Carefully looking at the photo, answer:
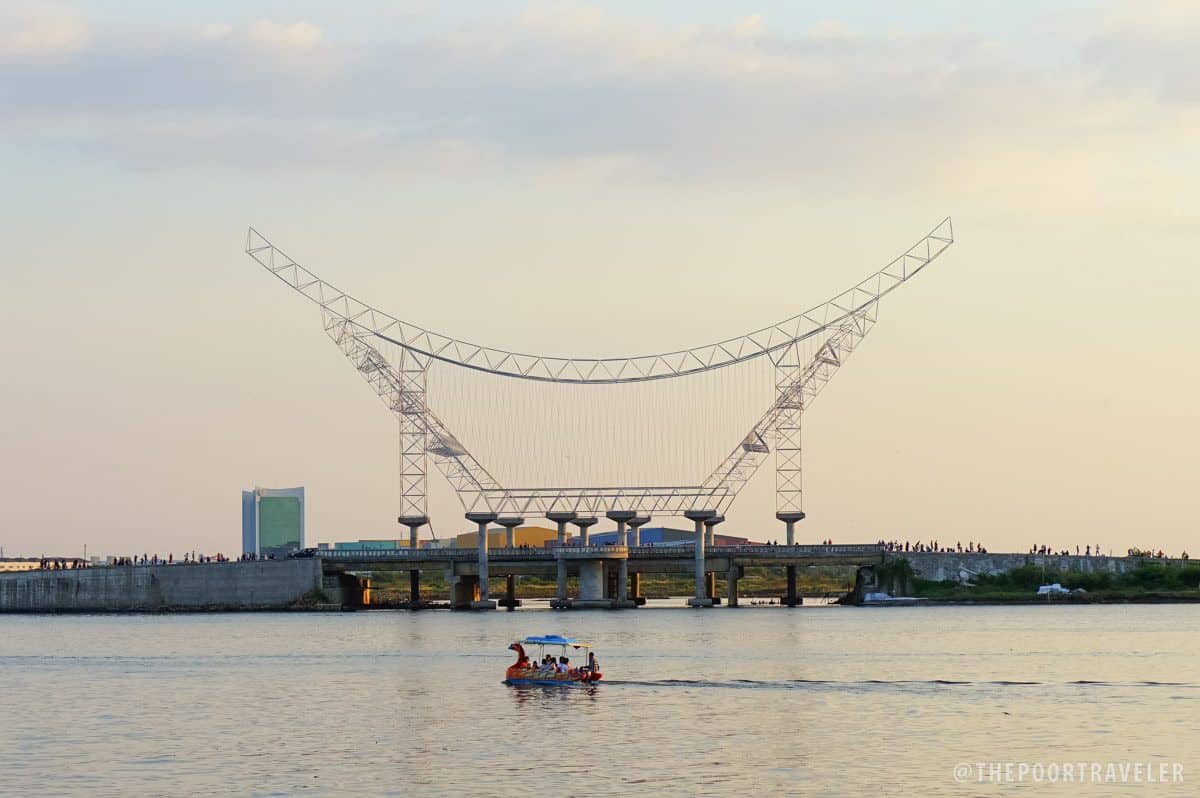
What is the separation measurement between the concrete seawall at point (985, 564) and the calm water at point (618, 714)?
57.6m

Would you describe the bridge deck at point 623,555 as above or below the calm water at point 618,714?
above

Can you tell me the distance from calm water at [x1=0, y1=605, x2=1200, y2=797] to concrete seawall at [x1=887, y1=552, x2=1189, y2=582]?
57648 millimetres

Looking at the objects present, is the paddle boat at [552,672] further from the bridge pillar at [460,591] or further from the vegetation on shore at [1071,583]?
the bridge pillar at [460,591]

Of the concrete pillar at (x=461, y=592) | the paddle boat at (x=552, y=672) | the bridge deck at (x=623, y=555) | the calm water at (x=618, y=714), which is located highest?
the bridge deck at (x=623, y=555)

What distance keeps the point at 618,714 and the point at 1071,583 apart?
4735 inches

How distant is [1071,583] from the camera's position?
7200 inches

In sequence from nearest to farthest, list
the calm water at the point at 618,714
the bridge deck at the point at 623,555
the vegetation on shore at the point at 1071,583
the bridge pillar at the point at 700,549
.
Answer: the calm water at the point at 618,714 < the vegetation on shore at the point at 1071,583 < the bridge deck at the point at 623,555 < the bridge pillar at the point at 700,549

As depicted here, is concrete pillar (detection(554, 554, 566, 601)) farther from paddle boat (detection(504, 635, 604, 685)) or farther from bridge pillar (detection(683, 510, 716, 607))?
paddle boat (detection(504, 635, 604, 685))

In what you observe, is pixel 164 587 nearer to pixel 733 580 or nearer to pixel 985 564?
pixel 733 580

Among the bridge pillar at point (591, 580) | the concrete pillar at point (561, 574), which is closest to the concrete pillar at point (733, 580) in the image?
the bridge pillar at point (591, 580)

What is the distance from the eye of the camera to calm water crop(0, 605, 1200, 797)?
2165 inches

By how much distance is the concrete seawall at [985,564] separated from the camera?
605 ft

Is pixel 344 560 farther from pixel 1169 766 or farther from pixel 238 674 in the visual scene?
pixel 1169 766

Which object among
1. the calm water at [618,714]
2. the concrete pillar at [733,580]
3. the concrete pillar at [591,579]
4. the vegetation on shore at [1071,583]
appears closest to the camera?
the calm water at [618,714]
